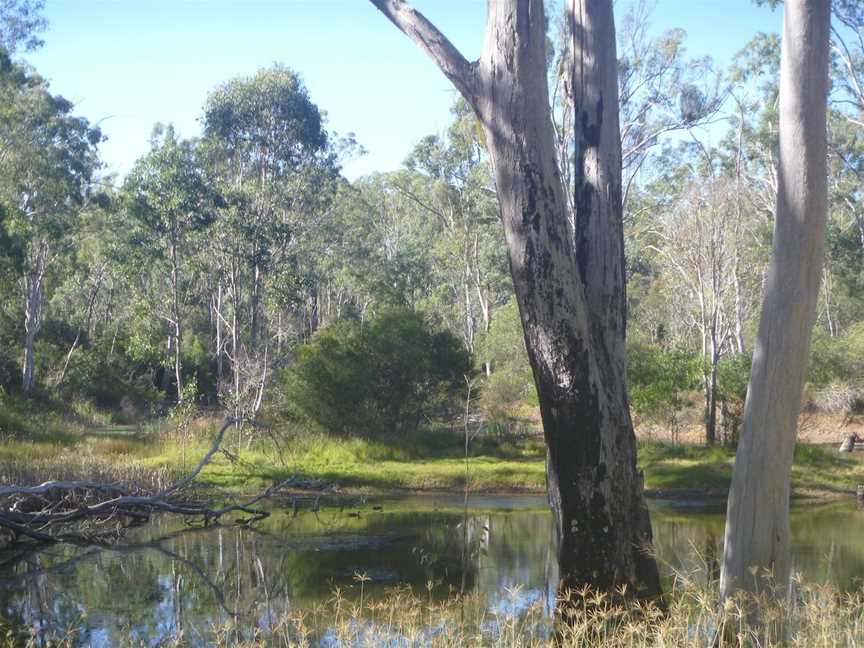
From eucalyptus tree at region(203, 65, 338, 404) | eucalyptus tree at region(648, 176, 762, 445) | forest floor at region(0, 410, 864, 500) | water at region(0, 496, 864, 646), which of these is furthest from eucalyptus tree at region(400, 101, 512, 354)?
water at region(0, 496, 864, 646)

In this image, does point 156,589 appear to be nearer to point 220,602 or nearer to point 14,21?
point 220,602

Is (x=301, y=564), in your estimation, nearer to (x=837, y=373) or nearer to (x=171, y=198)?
(x=171, y=198)

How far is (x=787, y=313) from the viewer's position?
5.60m

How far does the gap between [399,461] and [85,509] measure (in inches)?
Result: 419

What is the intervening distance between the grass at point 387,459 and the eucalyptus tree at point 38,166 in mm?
6758

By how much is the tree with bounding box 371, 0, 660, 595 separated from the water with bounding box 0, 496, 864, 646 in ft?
2.46

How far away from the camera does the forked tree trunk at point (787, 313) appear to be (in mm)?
5594

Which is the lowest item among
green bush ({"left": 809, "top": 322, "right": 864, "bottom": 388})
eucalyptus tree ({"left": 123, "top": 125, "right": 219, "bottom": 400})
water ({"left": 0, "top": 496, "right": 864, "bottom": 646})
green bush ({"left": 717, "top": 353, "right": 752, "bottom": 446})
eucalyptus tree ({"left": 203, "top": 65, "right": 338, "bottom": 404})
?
water ({"left": 0, "top": 496, "right": 864, "bottom": 646})

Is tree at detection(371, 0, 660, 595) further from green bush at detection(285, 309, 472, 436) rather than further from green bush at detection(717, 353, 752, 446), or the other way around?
green bush at detection(717, 353, 752, 446)

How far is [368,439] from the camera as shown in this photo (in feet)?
72.2

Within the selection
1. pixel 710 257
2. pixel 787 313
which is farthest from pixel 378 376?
pixel 787 313

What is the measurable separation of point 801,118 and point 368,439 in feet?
56.3

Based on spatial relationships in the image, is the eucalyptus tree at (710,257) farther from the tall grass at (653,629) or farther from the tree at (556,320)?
the tree at (556,320)

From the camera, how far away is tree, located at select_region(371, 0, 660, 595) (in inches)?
247
